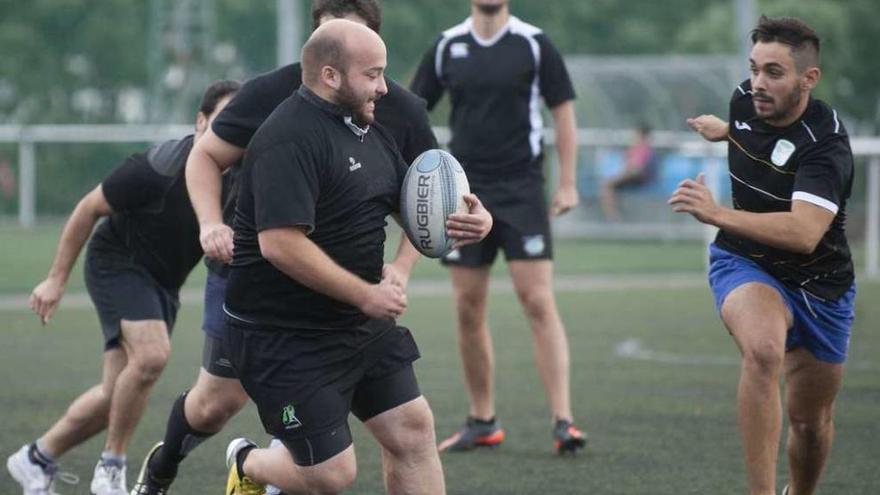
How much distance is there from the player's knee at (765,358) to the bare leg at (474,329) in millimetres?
2770

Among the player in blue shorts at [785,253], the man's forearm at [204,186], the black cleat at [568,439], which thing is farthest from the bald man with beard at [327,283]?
the black cleat at [568,439]

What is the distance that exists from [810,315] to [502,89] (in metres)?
3.06

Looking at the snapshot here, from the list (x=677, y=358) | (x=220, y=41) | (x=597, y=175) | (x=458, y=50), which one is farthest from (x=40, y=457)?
(x=220, y=41)

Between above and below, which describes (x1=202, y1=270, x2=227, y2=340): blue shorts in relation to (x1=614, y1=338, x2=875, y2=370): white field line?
above

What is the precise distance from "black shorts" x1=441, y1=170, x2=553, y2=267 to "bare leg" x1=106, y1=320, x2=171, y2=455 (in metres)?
2.18

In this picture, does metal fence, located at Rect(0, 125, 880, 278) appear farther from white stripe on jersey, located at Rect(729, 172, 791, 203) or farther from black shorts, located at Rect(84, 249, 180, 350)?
white stripe on jersey, located at Rect(729, 172, 791, 203)

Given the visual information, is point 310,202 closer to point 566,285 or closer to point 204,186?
point 204,186

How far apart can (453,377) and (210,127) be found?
541cm

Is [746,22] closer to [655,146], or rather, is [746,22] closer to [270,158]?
[655,146]

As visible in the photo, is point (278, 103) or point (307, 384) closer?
point (307, 384)

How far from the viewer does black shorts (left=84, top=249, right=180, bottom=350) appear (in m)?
7.54

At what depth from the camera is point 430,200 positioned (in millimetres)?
5859

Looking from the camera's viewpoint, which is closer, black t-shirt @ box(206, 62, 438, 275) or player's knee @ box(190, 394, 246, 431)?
black t-shirt @ box(206, 62, 438, 275)

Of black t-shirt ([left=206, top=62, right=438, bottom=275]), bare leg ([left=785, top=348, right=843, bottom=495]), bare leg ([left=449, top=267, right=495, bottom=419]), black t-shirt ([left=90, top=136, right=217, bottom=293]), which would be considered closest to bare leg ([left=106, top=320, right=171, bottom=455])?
black t-shirt ([left=90, top=136, right=217, bottom=293])
